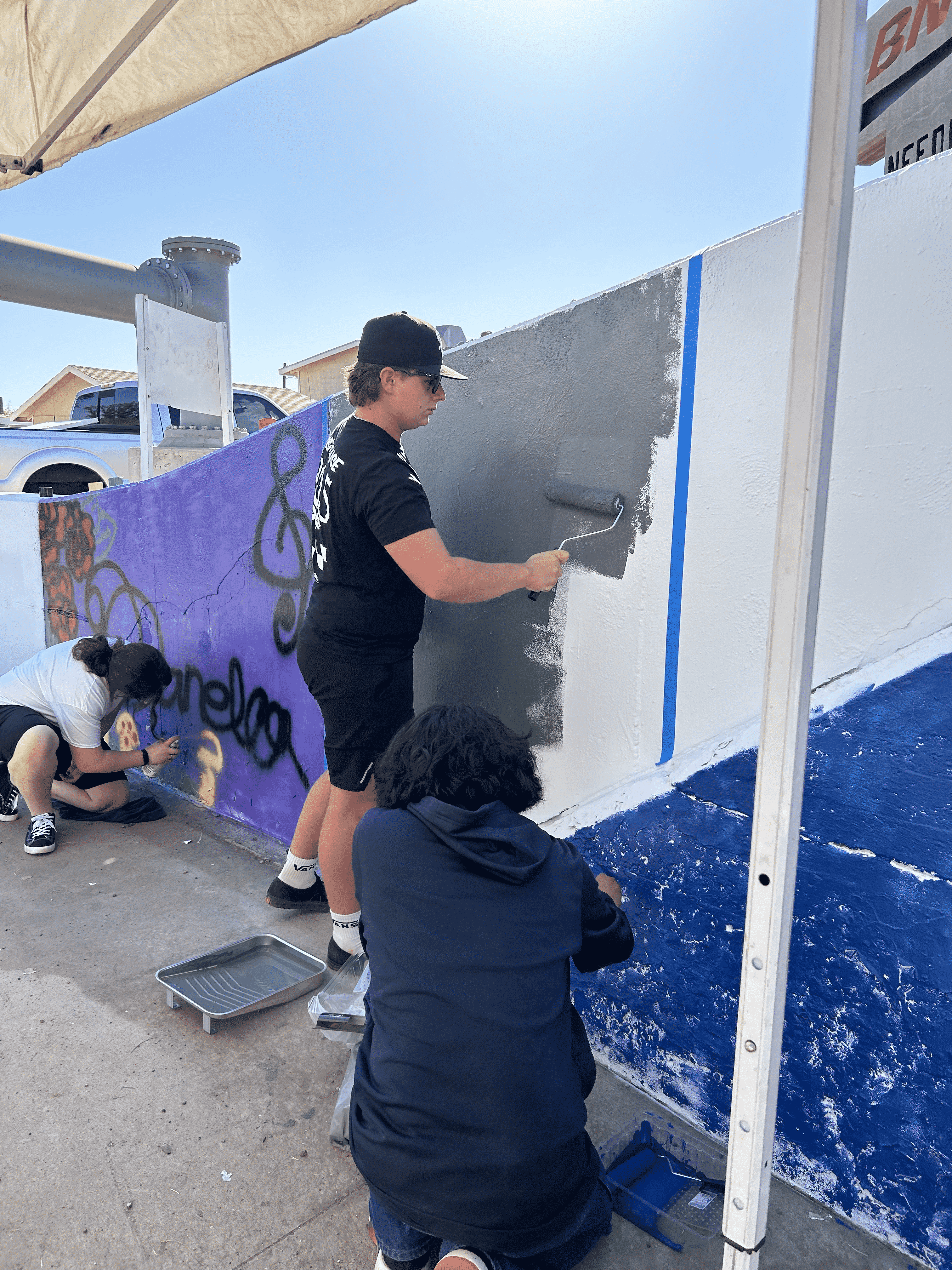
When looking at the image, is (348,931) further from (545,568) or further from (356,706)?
(545,568)

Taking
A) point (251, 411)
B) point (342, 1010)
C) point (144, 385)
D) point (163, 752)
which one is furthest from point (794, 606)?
point (251, 411)

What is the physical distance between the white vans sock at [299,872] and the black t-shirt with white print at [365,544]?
0.98 m

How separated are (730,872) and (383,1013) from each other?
0.85 meters

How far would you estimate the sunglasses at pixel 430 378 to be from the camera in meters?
2.22

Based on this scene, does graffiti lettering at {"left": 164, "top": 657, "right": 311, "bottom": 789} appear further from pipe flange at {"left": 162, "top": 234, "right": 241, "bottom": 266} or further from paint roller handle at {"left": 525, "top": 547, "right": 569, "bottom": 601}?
pipe flange at {"left": 162, "top": 234, "right": 241, "bottom": 266}

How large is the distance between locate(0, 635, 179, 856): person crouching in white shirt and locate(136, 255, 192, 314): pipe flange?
14.3 feet

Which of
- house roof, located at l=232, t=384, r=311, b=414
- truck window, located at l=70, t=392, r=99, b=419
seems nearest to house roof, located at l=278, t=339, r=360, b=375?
house roof, located at l=232, t=384, r=311, b=414

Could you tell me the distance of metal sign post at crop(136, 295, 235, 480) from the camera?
468cm

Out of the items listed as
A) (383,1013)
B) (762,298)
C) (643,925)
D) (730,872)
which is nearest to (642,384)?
(762,298)

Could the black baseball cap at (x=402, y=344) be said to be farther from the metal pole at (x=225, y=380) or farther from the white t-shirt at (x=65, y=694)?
the metal pole at (x=225, y=380)

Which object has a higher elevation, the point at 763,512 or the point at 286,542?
the point at 763,512

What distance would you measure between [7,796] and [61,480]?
550 centimetres

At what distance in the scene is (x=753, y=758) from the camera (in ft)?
6.22

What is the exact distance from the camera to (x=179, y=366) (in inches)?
196
